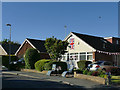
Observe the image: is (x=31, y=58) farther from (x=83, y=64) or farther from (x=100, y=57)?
(x=100, y=57)

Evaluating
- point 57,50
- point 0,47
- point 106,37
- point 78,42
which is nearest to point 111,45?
point 106,37

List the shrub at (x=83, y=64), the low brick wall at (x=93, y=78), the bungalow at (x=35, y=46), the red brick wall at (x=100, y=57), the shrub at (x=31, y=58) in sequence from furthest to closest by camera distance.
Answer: the bungalow at (x=35, y=46), the red brick wall at (x=100, y=57), the shrub at (x=83, y=64), the shrub at (x=31, y=58), the low brick wall at (x=93, y=78)

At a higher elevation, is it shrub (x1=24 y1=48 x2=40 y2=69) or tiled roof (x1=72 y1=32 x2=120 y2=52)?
tiled roof (x1=72 y1=32 x2=120 y2=52)

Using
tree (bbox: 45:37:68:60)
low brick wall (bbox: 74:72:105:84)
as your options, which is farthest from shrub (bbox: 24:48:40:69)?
low brick wall (bbox: 74:72:105:84)

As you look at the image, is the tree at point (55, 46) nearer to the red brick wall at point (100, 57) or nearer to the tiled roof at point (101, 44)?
the red brick wall at point (100, 57)

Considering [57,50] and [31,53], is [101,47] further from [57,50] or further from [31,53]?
[31,53]

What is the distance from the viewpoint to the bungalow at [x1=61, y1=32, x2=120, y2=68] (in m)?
26.1

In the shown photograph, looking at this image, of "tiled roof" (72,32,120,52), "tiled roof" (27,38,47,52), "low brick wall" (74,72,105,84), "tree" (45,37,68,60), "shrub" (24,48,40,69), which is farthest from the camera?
"tiled roof" (27,38,47,52)

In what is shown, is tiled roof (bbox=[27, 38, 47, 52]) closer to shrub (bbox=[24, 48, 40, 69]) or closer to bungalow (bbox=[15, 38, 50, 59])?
bungalow (bbox=[15, 38, 50, 59])

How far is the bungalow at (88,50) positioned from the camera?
2608 centimetres

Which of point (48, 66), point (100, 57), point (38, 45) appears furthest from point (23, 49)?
point (48, 66)

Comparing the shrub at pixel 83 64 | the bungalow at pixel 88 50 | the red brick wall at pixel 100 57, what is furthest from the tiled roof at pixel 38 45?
the red brick wall at pixel 100 57

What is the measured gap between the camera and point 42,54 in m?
32.7

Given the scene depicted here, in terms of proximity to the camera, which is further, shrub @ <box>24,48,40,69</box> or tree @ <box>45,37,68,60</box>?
shrub @ <box>24,48,40,69</box>
